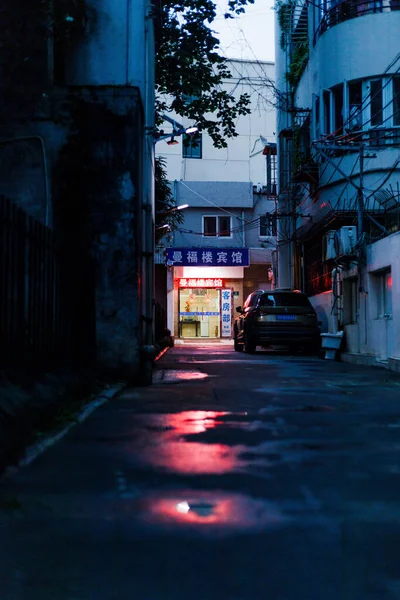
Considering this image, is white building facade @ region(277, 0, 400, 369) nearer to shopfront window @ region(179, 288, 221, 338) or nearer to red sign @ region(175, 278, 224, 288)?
red sign @ region(175, 278, 224, 288)

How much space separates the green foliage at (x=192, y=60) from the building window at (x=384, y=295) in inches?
289

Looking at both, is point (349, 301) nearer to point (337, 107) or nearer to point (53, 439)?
point (337, 107)

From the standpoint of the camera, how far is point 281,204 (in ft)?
93.1

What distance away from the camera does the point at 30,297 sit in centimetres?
678

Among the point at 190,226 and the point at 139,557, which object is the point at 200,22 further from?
the point at 190,226

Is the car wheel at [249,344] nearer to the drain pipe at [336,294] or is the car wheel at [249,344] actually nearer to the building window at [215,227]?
the drain pipe at [336,294]

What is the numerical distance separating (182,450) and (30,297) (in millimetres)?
2844

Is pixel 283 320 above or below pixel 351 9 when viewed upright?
below

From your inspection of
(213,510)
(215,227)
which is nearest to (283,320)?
(213,510)

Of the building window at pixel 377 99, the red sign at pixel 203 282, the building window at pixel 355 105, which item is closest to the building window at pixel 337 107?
the building window at pixel 355 105

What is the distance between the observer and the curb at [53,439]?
165 inches

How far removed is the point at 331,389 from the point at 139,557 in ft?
21.2

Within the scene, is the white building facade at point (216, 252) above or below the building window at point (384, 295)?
above

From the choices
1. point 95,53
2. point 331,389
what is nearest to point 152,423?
point 331,389
